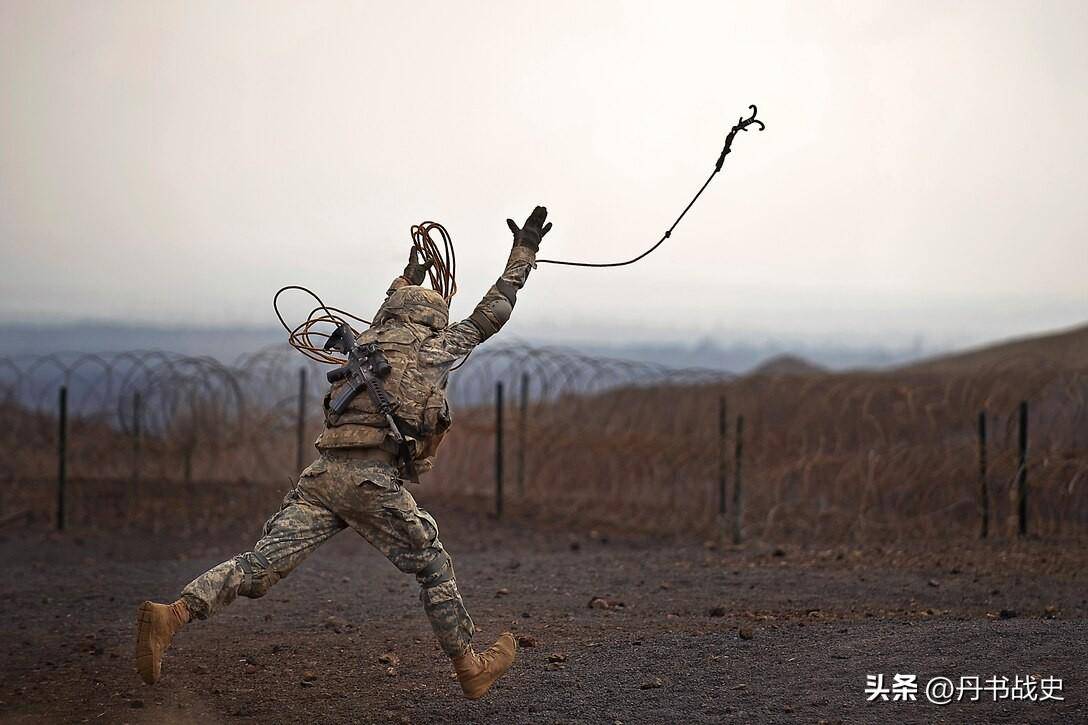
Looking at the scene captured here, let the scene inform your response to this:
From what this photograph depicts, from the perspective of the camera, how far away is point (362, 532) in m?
5.29

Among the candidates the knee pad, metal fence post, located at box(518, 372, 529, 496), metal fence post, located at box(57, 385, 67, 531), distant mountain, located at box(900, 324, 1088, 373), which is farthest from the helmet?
distant mountain, located at box(900, 324, 1088, 373)

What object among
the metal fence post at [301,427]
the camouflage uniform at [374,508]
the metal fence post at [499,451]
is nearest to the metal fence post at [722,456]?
the metal fence post at [499,451]

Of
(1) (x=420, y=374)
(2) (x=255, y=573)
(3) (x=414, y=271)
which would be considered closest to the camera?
(2) (x=255, y=573)

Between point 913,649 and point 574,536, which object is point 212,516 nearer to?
point 574,536

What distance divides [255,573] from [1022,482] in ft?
28.7

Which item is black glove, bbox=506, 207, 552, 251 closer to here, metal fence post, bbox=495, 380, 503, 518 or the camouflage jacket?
the camouflage jacket

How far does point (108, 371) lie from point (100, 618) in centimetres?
641

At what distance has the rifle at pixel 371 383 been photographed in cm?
518

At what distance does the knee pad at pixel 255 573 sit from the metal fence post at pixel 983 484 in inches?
333

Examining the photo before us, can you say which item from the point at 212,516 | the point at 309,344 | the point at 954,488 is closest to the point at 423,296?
the point at 309,344

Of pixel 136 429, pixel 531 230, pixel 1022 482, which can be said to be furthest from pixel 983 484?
pixel 136 429

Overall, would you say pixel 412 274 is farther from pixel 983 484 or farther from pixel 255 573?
pixel 983 484

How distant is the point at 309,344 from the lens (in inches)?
237

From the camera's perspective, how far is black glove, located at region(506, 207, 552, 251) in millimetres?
5734
